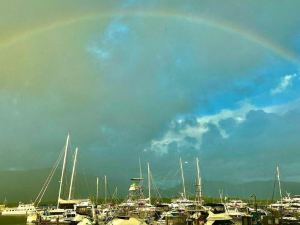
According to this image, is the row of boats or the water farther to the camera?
the water

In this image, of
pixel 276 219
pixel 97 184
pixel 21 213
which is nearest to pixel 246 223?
pixel 276 219

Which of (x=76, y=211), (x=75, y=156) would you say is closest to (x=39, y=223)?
(x=76, y=211)

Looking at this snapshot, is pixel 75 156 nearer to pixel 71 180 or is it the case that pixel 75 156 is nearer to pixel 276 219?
pixel 71 180

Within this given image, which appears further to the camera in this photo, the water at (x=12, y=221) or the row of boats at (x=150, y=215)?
the water at (x=12, y=221)

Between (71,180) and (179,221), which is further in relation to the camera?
(71,180)

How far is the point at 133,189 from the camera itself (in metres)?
102

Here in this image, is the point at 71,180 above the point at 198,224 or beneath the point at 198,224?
above

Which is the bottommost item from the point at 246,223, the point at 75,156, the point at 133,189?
the point at 246,223

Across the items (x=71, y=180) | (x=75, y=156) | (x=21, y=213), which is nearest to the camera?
(x=71, y=180)

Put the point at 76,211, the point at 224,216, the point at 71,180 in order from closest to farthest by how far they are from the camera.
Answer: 1. the point at 224,216
2. the point at 76,211
3. the point at 71,180

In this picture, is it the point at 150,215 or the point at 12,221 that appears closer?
the point at 150,215

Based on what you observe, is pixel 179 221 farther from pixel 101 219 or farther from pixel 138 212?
pixel 101 219

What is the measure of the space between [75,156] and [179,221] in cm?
4249

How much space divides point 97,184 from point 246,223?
76.9m
